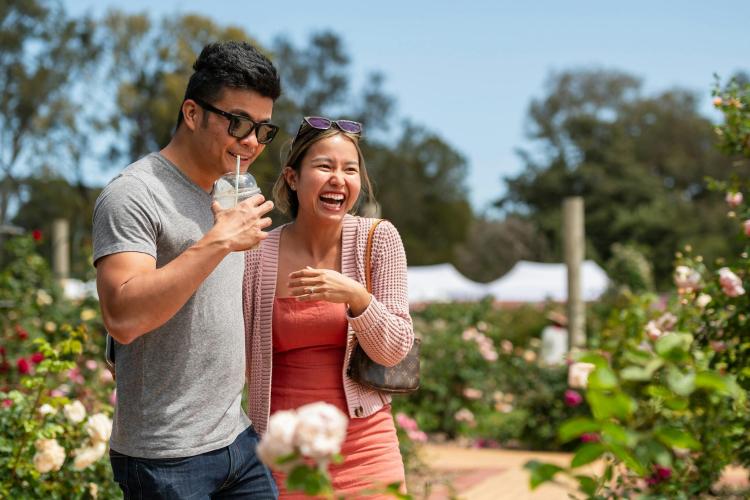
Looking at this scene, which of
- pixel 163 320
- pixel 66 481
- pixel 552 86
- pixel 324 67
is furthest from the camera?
pixel 552 86

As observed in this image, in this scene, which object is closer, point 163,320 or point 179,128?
point 163,320

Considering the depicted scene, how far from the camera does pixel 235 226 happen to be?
1.92 m

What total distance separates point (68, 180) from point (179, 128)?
76.0ft

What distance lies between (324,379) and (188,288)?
25.9 inches

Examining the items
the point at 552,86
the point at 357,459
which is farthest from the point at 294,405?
the point at 552,86

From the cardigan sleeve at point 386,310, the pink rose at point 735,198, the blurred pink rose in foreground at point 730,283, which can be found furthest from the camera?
the pink rose at point 735,198

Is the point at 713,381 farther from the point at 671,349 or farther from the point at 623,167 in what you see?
the point at 623,167

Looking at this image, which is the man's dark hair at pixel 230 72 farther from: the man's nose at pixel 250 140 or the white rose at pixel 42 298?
the white rose at pixel 42 298

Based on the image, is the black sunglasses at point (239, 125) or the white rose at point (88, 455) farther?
the white rose at point (88, 455)

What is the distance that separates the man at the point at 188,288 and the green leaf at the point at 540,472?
1.01 m

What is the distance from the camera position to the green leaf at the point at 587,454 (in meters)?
1.02

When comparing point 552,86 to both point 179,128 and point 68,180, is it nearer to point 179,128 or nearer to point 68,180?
point 68,180

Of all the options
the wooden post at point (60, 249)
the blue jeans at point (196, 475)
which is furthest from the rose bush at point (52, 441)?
the wooden post at point (60, 249)

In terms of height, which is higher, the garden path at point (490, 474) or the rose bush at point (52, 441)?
the rose bush at point (52, 441)
